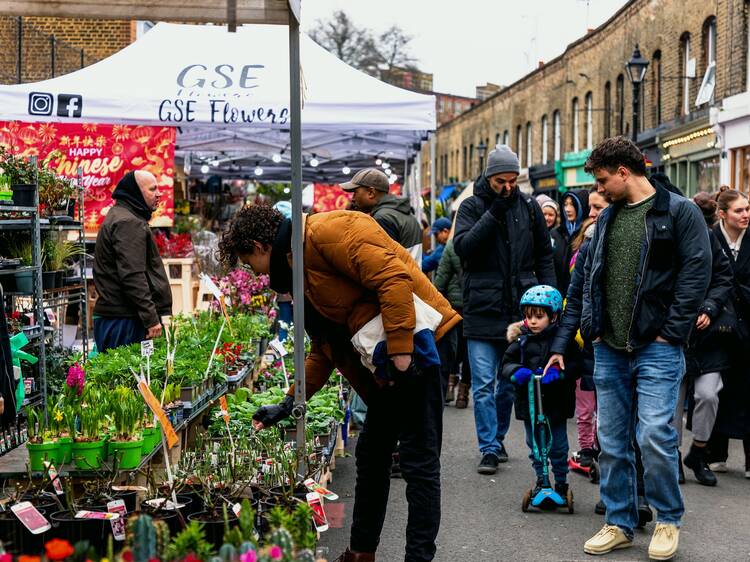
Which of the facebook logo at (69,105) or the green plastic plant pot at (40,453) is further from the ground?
the facebook logo at (69,105)

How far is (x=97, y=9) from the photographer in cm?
408

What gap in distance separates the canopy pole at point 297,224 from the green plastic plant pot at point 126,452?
0.88 m

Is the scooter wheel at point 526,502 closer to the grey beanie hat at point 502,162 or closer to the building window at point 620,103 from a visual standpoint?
the grey beanie hat at point 502,162

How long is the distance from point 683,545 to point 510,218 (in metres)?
2.55

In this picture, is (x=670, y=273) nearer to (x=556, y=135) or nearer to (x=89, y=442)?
(x=89, y=442)

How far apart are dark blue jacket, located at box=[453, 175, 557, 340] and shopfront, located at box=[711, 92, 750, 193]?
534 inches

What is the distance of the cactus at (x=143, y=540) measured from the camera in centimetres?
273

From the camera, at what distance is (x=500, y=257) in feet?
24.1

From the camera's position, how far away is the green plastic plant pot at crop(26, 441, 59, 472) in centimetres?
488

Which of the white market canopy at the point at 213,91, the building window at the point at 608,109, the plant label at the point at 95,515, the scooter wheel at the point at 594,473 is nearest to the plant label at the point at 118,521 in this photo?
the plant label at the point at 95,515

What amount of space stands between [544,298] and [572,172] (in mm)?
29684

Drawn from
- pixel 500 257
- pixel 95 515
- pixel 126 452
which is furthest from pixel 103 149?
pixel 95 515

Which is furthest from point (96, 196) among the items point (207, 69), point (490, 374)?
point (490, 374)

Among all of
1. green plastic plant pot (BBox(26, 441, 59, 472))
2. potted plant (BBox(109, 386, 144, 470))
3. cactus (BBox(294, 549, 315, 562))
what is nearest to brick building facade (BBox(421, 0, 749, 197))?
potted plant (BBox(109, 386, 144, 470))
